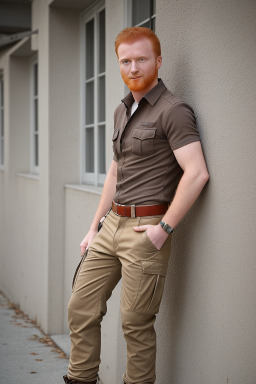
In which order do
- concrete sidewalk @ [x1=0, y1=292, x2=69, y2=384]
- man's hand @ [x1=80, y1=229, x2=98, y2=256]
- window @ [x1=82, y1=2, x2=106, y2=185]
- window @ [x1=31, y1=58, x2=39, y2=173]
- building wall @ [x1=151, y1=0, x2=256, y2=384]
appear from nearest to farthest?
building wall @ [x1=151, y1=0, x2=256, y2=384]
man's hand @ [x1=80, y1=229, x2=98, y2=256]
concrete sidewalk @ [x1=0, y1=292, x2=69, y2=384]
window @ [x1=82, y1=2, x2=106, y2=185]
window @ [x1=31, y1=58, x2=39, y2=173]

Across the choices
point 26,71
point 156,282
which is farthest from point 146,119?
point 26,71

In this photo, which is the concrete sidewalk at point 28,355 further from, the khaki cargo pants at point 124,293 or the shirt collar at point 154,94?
the shirt collar at point 154,94

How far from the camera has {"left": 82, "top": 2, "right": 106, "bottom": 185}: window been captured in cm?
522

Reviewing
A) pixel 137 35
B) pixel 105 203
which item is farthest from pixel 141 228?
pixel 137 35

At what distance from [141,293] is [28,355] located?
2.93 m

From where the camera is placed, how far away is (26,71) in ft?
27.5

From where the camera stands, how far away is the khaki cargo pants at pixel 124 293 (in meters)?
2.68

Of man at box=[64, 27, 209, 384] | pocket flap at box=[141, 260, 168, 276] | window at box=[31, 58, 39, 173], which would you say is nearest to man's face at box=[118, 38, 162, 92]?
man at box=[64, 27, 209, 384]

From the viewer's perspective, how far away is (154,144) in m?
2.71

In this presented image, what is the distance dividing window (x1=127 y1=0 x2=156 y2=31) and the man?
1.20 metres

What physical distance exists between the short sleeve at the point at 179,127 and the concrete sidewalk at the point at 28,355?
262 centimetres

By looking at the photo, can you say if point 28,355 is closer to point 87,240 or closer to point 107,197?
point 87,240

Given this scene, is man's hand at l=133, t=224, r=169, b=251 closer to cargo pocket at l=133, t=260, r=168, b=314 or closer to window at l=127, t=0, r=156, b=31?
cargo pocket at l=133, t=260, r=168, b=314

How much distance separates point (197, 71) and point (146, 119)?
13.3 inches
